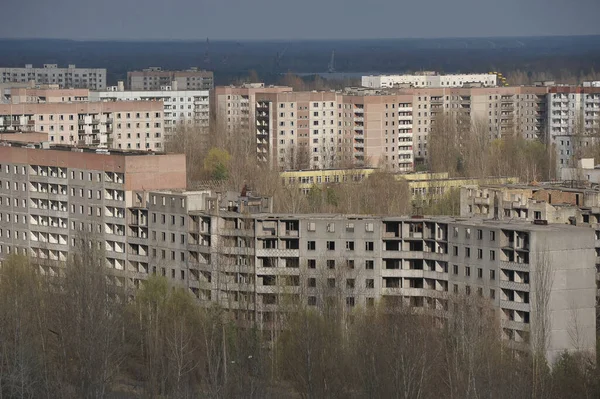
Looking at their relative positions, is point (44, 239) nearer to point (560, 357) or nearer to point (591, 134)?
point (560, 357)

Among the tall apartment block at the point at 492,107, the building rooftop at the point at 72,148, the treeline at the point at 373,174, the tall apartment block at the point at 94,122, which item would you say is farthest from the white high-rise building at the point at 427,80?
the building rooftop at the point at 72,148

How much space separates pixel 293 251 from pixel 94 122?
14.0 metres

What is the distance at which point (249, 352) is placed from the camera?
16.6 meters

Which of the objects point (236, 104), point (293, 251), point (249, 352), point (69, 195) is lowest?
point (249, 352)

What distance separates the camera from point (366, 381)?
15.2m

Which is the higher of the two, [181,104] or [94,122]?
[181,104]

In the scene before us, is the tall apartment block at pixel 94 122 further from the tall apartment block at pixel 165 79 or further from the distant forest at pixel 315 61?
the distant forest at pixel 315 61

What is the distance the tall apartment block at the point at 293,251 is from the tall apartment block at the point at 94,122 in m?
8.44

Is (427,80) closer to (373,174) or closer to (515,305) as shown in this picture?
(373,174)

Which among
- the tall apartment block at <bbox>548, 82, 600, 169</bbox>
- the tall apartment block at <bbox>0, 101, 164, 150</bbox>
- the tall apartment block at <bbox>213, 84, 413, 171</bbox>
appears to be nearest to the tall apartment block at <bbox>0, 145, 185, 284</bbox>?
the tall apartment block at <bbox>0, 101, 164, 150</bbox>

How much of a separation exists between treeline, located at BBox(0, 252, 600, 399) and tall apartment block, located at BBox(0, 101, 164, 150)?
39.2 feet

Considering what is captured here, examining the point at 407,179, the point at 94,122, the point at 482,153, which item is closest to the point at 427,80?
the point at 482,153

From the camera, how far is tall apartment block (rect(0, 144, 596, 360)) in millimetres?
16719

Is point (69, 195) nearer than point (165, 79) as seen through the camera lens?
Yes
